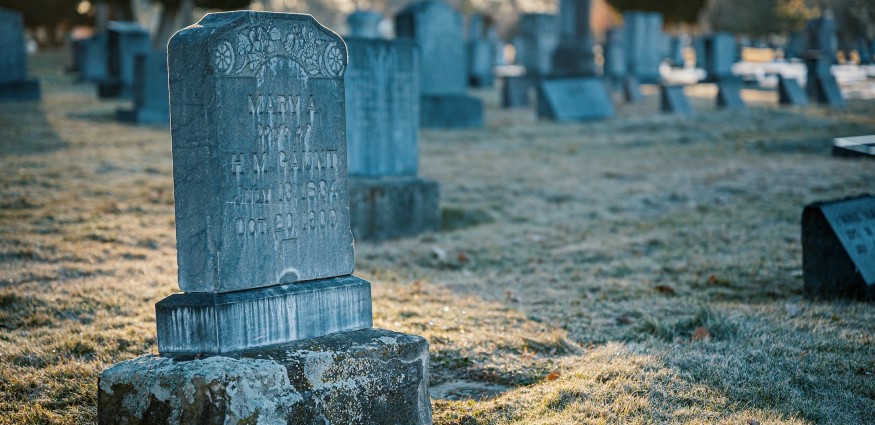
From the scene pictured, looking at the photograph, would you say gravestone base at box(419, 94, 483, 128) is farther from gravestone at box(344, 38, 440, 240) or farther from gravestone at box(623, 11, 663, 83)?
gravestone at box(623, 11, 663, 83)

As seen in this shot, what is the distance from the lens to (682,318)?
5.27 m

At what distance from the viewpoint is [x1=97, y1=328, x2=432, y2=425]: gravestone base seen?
3238mm

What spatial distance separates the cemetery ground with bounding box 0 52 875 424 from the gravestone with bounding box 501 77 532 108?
7.26 meters

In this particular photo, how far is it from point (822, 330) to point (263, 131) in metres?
3.22

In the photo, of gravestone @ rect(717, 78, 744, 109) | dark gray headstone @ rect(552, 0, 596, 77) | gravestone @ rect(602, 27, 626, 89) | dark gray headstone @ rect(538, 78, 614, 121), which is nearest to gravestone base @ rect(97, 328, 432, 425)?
dark gray headstone @ rect(538, 78, 614, 121)

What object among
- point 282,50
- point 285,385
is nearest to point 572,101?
point 282,50

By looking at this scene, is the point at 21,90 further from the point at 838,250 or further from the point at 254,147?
the point at 838,250

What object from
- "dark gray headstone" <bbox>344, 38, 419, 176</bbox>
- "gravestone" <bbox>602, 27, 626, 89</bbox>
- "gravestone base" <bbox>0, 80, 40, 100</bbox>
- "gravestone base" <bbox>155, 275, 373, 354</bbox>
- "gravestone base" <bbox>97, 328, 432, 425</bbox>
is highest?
"gravestone" <bbox>602, 27, 626, 89</bbox>

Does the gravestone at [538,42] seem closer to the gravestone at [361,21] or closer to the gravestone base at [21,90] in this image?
the gravestone at [361,21]

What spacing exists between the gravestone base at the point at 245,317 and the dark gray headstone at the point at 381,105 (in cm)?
444

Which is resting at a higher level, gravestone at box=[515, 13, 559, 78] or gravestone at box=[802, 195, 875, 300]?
gravestone at box=[515, 13, 559, 78]

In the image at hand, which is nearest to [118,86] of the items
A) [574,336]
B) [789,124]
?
[789,124]

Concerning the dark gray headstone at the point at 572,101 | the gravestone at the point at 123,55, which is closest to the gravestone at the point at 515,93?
the dark gray headstone at the point at 572,101

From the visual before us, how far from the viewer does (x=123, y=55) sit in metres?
21.0
